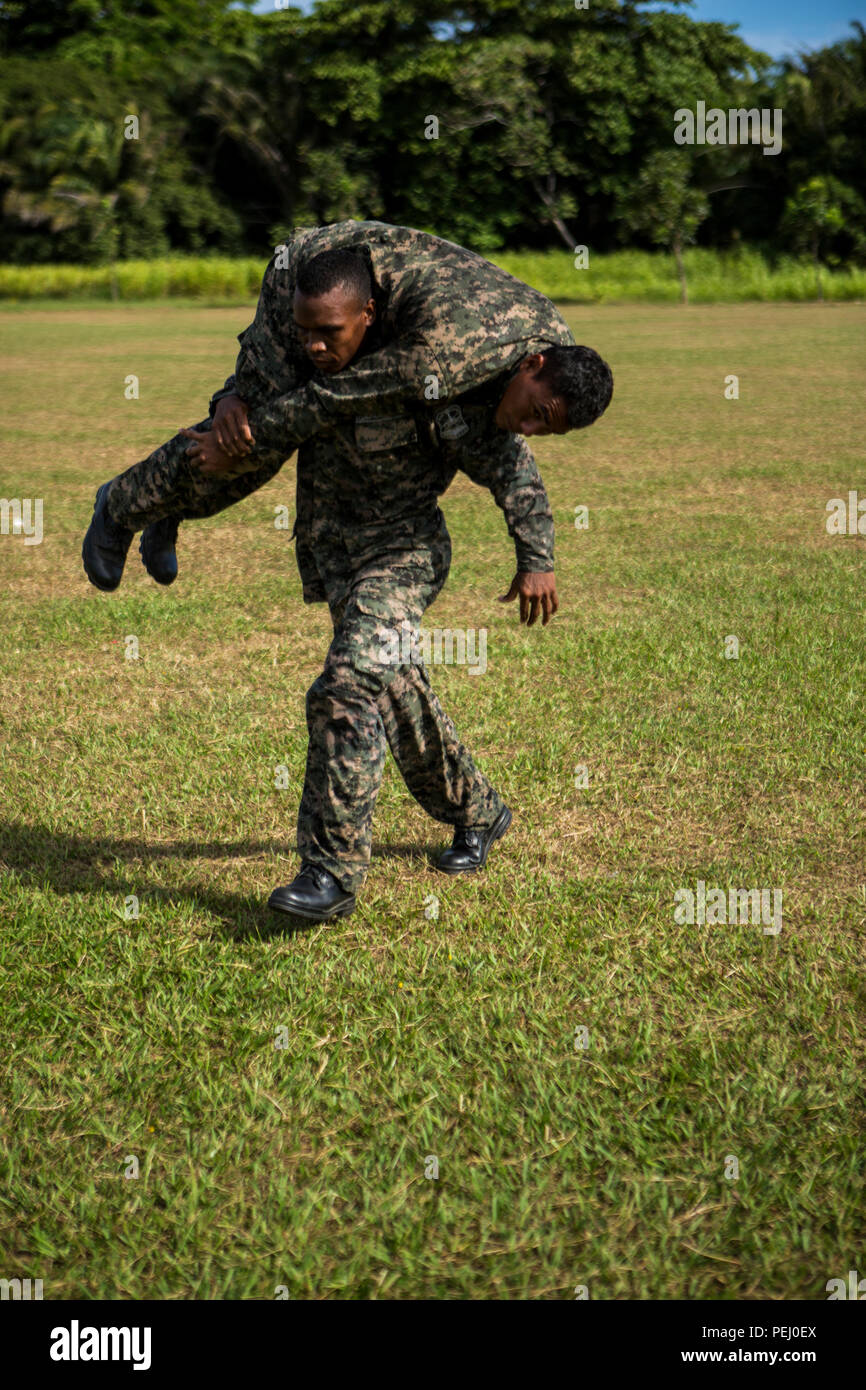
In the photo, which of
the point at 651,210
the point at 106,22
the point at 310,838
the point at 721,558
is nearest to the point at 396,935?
the point at 310,838

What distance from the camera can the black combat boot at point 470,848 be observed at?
4.00 meters

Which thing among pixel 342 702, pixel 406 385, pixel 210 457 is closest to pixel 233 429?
pixel 210 457

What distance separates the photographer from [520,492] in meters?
3.42

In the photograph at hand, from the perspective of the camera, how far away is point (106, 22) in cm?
5525

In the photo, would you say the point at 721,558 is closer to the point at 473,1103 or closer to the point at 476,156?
the point at 473,1103

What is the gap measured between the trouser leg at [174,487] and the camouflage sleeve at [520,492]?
1.78 ft

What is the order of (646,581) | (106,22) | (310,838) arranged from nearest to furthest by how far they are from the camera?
(310,838)
(646,581)
(106,22)

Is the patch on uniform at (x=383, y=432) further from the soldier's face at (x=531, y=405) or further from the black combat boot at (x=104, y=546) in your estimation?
the black combat boot at (x=104, y=546)

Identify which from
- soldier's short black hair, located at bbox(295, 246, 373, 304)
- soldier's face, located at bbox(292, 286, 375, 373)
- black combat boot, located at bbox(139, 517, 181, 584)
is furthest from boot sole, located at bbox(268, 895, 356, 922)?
soldier's short black hair, located at bbox(295, 246, 373, 304)

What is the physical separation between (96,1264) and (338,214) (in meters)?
48.0

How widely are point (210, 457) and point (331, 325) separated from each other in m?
0.51

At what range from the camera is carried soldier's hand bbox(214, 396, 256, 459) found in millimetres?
3285

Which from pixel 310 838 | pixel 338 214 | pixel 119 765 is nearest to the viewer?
pixel 310 838

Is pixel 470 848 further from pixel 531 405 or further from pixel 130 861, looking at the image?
pixel 531 405
